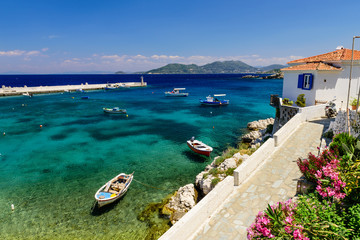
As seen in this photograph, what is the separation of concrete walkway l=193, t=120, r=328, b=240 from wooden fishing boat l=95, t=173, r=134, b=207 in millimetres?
9440

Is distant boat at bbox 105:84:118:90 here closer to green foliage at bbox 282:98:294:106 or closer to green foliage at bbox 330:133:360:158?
green foliage at bbox 282:98:294:106

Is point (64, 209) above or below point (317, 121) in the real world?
below

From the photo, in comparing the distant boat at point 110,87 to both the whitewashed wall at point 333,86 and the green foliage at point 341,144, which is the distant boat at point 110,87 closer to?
the whitewashed wall at point 333,86

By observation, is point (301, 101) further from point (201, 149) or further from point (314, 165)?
point (314, 165)

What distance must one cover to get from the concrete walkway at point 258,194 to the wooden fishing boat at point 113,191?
372 inches

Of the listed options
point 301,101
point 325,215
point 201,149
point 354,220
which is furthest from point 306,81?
point 354,220

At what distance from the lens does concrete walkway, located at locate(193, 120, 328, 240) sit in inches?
266

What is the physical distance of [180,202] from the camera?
14.0 metres

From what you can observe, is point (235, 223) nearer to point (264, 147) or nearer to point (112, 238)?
point (264, 147)

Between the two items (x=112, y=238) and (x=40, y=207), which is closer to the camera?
(x=112, y=238)

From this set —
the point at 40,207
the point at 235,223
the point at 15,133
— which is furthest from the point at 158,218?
the point at 15,133

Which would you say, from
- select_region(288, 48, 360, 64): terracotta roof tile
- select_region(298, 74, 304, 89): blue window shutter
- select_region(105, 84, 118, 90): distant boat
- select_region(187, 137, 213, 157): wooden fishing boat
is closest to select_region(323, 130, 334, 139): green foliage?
select_region(298, 74, 304, 89): blue window shutter

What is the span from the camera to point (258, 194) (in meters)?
8.36

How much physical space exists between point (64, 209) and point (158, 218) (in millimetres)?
6643
